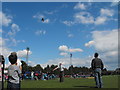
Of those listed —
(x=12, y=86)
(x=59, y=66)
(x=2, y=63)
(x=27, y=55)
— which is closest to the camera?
(x=12, y=86)

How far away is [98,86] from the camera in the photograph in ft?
43.4

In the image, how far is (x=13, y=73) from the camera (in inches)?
301

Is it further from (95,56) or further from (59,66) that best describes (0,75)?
(59,66)

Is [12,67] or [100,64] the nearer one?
→ [12,67]

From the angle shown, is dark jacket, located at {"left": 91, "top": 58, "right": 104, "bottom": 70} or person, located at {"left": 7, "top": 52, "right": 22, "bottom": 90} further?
dark jacket, located at {"left": 91, "top": 58, "right": 104, "bottom": 70}

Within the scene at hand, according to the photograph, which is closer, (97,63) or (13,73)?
(13,73)

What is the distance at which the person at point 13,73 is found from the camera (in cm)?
762

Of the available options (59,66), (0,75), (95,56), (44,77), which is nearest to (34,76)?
(44,77)

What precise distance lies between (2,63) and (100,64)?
6255mm

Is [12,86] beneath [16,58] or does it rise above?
beneath

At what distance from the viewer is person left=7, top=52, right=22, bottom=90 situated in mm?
7617

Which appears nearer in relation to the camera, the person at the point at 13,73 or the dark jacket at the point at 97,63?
the person at the point at 13,73

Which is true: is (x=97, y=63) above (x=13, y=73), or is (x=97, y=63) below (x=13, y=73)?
above

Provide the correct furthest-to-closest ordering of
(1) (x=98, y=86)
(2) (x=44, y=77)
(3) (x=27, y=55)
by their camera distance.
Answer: (3) (x=27, y=55), (2) (x=44, y=77), (1) (x=98, y=86)
